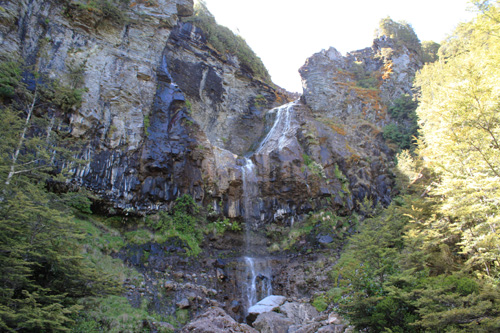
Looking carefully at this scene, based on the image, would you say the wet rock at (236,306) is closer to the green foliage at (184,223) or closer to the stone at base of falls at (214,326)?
the stone at base of falls at (214,326)

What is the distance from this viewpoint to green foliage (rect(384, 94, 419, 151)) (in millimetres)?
32688

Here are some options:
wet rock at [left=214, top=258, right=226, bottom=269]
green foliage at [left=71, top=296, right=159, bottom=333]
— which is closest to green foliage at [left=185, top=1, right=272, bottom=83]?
wet rock at [left=214, top=258, right=226, bottom=269]

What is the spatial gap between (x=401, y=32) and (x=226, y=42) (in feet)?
97.7

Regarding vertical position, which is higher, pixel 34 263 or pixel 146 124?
pixel 146 124

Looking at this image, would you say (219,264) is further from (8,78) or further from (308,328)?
(8,78)

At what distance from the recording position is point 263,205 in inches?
934

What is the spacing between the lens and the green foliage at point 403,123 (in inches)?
1287

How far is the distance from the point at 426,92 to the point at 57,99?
2950cm

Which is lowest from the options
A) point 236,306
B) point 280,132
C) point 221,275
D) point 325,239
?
point 236,306

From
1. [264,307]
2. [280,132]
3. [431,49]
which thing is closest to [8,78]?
[264,307]

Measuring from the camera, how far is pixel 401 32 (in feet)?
145

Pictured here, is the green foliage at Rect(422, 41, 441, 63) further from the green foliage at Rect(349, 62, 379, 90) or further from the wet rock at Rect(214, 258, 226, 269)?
the wet rock at Rect(214, 258, 226, 269)

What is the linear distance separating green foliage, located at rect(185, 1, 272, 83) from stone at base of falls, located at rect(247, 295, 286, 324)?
27171mm

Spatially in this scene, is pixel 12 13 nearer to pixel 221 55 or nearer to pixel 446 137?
pixel 221 55
